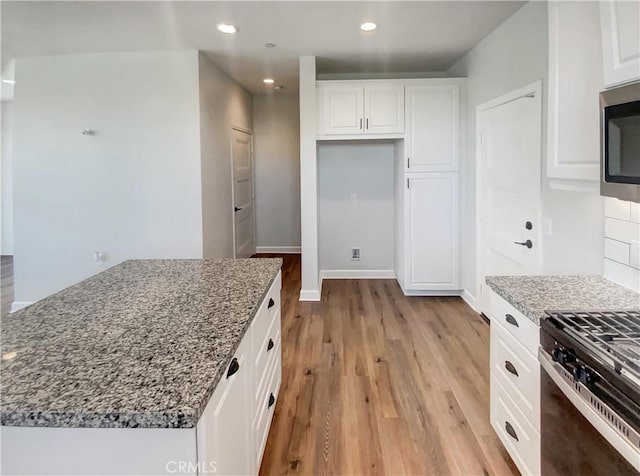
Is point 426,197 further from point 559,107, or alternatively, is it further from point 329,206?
point 559,107

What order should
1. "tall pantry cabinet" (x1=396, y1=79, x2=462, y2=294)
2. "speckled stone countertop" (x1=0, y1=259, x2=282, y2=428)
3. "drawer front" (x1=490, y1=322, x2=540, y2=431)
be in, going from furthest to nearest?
"tall pantry cabinet" (x1=396, y1=79, x2=462, y2=294)
"drawer front" (x1=490, y1=322, x2=540, y2=431)
"speckled stone countertop" (x1=0, y1=259, x2=282, y2=428)

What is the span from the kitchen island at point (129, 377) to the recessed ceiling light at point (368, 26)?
254 cm

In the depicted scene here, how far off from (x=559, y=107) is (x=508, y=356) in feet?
3.74

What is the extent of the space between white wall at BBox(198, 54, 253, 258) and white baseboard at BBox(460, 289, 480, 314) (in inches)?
110

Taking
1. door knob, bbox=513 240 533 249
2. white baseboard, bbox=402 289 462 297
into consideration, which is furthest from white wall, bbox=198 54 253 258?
door knob, bbox=513 240 533 249

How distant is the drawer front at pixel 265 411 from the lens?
6.27 ft

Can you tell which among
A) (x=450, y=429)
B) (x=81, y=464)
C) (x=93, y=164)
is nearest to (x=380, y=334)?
(x=450, y=429)

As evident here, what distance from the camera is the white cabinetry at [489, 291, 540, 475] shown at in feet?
5.61

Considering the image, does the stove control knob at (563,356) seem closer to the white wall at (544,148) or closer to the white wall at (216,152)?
the white wall at (544,148)

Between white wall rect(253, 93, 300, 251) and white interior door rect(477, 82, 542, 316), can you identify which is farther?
white wall rect(253, 93, 300, 251)

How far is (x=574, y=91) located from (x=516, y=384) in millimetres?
1273

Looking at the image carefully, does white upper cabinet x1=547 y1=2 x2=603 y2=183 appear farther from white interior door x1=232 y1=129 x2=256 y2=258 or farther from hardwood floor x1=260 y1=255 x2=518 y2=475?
white interior door x1=232 y1=129 x2=256 y2=258

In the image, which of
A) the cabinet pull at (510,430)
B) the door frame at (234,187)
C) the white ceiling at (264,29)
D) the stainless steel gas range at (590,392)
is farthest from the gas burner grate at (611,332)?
the door frame at (234,187)

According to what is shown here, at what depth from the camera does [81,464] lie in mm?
1021
